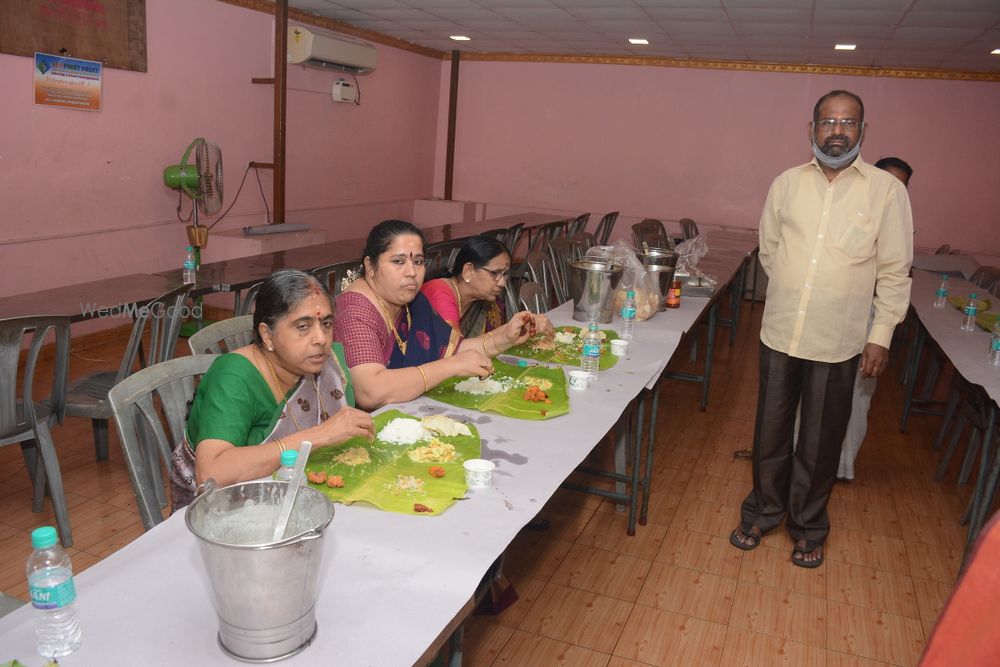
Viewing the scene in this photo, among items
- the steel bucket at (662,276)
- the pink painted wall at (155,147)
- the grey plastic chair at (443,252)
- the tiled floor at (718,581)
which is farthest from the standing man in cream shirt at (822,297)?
the pink painted wall at (155,147)

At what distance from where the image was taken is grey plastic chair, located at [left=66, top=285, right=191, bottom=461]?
9.25ft

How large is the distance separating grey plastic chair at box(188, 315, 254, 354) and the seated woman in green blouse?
0.37m

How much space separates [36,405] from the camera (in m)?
2.66

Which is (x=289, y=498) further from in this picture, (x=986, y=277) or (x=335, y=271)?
(x=986, y=277)

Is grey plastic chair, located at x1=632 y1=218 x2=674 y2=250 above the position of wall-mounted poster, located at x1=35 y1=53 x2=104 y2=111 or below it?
below

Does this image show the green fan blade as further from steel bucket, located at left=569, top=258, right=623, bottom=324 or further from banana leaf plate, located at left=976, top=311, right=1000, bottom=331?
banana leaf plate, located at left=976, top=311, right=1000, bottom=331

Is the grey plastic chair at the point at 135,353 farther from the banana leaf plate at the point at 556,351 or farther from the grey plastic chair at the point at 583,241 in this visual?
the grey plastic chair at the point at 583,241

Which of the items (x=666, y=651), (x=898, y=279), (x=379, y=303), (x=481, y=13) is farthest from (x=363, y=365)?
(x=481, y=13)

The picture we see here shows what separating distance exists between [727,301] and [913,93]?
8.73ft

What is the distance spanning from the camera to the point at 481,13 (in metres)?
5.97

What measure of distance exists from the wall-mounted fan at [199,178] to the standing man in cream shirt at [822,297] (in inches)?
143

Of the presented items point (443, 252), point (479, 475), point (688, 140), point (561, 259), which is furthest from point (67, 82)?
point (688, 140)

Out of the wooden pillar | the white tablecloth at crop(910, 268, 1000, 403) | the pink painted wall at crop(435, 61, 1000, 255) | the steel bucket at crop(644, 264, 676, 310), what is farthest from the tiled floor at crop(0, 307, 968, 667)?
the pink painted wall at crop(435, 61, 1000, 255)

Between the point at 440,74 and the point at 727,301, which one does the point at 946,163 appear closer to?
the point at 727,301
